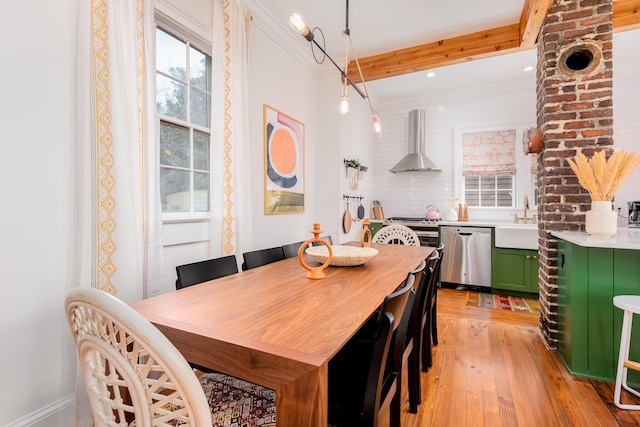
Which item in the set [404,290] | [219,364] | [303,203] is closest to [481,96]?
[303,203]

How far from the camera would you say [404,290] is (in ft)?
3.63

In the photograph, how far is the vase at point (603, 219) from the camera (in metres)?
2.08

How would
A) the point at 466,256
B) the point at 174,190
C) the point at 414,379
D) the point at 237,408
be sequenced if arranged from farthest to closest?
the point at 466,256 < the point at 174,190 < the point at 414,379 < the point at 237,408

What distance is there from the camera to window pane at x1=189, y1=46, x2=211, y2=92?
235 cm

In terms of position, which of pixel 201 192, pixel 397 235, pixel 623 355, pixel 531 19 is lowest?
pixel 623 355

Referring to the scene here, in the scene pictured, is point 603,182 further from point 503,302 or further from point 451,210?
point 451,210

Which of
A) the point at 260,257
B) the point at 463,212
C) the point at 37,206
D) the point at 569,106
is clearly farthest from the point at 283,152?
the point at 463,212

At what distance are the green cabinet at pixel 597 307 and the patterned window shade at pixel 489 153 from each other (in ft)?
8.78

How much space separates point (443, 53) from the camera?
3.29 m

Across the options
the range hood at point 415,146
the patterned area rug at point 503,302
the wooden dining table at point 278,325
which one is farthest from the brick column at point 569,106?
the range hood at point 415,146

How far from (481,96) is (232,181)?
4.09m

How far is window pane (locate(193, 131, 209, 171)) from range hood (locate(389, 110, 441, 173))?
129 inches

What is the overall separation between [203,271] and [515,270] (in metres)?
3.72

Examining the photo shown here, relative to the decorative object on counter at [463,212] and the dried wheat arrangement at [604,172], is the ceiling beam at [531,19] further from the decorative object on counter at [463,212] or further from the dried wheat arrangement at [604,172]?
the decorative object on counter at [463,212]
